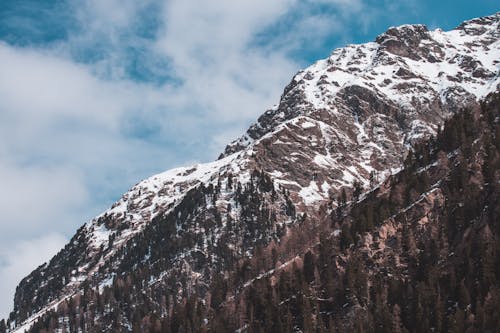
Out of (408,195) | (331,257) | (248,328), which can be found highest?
(408,195)

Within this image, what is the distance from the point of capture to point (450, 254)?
471 feet

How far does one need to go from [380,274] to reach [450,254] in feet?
52.8

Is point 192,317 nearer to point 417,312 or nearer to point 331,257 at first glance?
point 331,257

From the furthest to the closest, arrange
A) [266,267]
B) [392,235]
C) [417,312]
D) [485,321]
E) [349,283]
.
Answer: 1. [266,267]
2. [392,235]
3. [349,283]
4. [417,312]
5. [485,321]

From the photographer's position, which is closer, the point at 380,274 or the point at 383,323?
the point at 383,323

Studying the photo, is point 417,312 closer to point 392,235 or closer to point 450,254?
point 450,254

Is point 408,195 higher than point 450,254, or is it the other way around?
point 408,195

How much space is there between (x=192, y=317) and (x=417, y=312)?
71519 mm

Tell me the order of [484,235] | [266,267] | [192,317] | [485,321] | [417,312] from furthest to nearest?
[266,267] < [192,317] < [484,235] < [417,312] < [485,321]

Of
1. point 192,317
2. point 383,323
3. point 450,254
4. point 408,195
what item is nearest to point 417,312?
point 383,323

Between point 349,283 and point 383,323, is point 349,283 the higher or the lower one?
the higher one

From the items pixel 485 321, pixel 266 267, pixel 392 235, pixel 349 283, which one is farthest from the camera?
pixel 266 267

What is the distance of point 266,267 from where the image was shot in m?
193

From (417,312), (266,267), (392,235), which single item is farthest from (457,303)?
(266,267)
